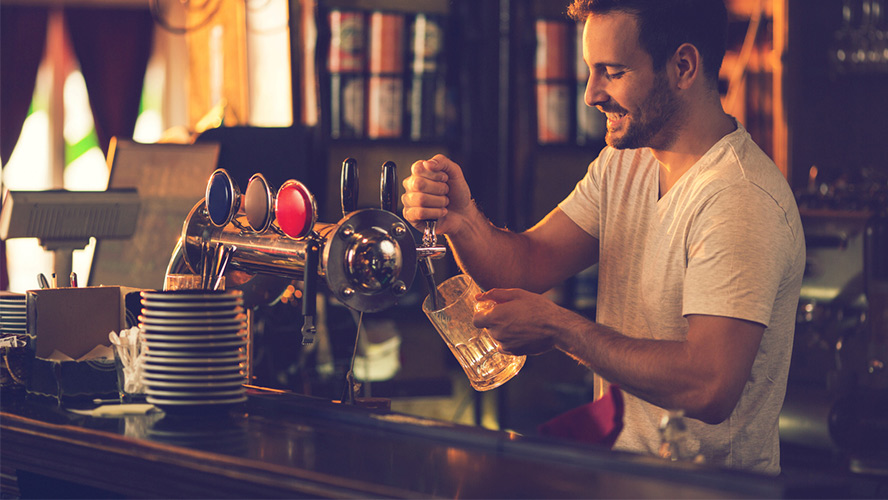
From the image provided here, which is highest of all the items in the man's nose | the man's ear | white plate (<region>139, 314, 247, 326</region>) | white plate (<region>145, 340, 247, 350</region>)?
the man's ear

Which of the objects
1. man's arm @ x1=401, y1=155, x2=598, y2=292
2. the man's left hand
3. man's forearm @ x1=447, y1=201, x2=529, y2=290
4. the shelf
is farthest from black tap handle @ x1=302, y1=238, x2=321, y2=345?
the shelf

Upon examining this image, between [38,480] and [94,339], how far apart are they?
26 cm

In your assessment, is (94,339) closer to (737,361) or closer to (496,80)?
(737,361)

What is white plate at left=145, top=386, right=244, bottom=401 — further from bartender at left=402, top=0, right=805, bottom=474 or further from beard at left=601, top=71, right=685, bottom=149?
Answer: beard at left=601, top=71, right=685, bottom=149

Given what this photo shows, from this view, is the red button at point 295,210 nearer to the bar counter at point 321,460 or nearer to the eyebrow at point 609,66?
the bar counter at point 321,460

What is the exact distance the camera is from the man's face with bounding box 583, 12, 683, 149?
1.70 meters

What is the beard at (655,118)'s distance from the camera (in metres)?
1.71

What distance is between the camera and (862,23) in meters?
4.05

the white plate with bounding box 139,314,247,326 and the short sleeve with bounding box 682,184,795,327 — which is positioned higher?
the short sleeve with bounding box 682,184,795,327

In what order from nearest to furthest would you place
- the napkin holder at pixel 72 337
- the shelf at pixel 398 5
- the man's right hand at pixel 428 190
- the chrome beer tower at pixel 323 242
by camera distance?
the chrome beer tower at pixel 323 242 < the napkin holder at pixel 72 337 < the man's right hand at pixel 428 190 < the shelf at pixel 398 5

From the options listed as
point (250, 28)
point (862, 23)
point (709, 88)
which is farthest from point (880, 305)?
point (250, 28)

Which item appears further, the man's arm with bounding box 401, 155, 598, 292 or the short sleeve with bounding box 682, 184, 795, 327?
the man's arm with bounding box 401, 155, 598, 292

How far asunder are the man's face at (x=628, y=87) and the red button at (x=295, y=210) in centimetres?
60

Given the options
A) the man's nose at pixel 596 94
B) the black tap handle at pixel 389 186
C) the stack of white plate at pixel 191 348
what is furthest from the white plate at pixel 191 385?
the man's nose at pixel 596 94
